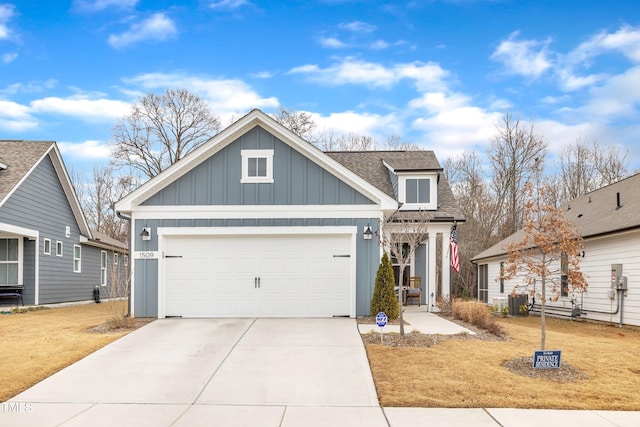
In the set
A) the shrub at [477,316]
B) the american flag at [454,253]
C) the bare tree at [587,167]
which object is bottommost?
the shrub at [477,316]

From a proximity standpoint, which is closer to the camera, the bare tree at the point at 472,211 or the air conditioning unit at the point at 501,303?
the air conditioning unit at the point at 501,303

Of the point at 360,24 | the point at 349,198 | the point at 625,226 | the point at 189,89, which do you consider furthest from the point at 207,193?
the point at 189,89

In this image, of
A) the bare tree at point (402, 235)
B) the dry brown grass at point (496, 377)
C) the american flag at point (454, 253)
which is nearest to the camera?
the dry brown grass at point (496, 377)

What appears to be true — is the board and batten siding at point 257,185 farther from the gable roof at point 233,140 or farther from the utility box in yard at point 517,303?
the utility box in yard at point 517,303

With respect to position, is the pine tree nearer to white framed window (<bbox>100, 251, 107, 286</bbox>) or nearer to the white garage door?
the white garage door

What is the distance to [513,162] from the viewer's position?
33.3 metres

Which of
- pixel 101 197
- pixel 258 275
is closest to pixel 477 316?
pixel 258 275

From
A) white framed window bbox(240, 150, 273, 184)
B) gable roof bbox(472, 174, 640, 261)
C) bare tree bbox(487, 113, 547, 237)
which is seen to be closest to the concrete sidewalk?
gable roof bbox(472, 174, 640, 261)

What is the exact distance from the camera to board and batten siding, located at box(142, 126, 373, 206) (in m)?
14.1

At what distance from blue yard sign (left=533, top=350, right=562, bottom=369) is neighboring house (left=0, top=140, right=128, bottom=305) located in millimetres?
13079

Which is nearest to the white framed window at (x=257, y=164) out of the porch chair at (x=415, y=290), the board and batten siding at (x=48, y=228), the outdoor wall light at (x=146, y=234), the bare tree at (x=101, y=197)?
the outdoor wall light at (x=146, y=234)

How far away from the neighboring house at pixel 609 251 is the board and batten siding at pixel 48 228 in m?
15.5

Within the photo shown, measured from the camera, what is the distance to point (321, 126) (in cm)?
3694

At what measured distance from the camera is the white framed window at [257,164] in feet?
46.8
